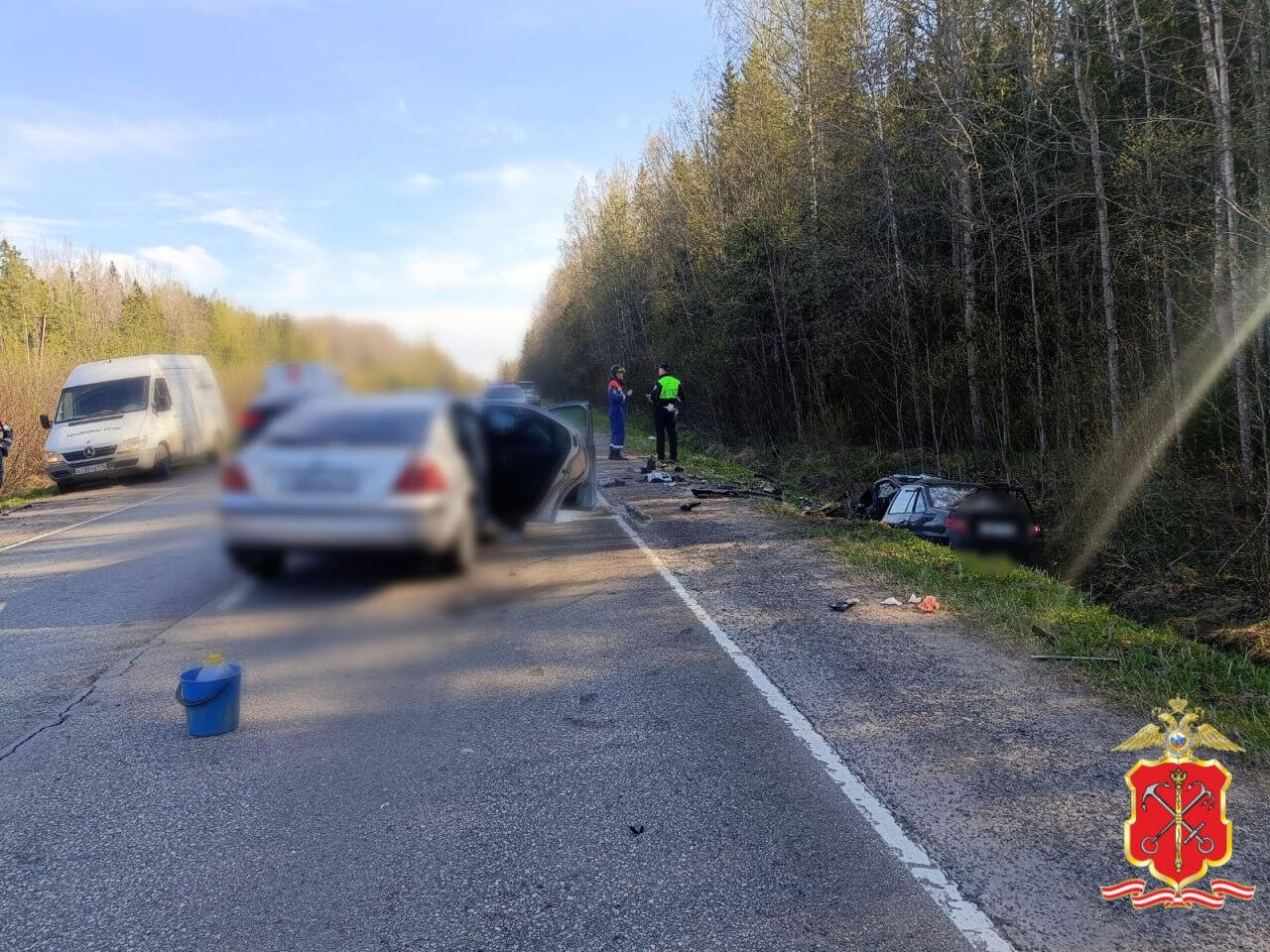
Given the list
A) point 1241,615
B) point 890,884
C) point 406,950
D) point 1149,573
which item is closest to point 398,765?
point 406,950

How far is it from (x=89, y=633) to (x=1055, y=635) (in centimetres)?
1123

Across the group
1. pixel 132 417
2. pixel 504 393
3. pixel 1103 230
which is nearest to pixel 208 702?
pixel 132 417

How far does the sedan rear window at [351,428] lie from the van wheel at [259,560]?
0.40ft

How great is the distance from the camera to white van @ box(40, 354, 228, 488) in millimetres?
1438

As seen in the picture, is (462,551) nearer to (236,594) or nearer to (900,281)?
(236,594)

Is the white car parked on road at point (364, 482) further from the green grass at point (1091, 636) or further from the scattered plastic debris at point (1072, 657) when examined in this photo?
the scattered plastic debris at point (1072, 657)

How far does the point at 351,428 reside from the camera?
0.91 meters

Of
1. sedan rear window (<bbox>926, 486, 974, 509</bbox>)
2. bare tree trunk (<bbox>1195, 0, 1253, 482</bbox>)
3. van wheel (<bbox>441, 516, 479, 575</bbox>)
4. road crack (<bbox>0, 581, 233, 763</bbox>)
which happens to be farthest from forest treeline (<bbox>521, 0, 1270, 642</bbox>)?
road crack (<bbox>0, 581, 233, 763</bbox>)

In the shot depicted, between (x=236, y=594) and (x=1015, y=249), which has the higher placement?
(x=1015, y=249)

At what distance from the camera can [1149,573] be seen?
14172 mm

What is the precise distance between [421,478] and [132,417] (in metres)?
1.26

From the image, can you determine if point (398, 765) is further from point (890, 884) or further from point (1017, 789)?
point (1017, 789)

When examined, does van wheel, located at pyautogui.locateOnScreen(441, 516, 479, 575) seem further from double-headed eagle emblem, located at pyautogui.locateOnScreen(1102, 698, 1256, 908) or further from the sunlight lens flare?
the sunlight lens flare

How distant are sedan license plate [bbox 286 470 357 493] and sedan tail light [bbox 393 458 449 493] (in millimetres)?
46
